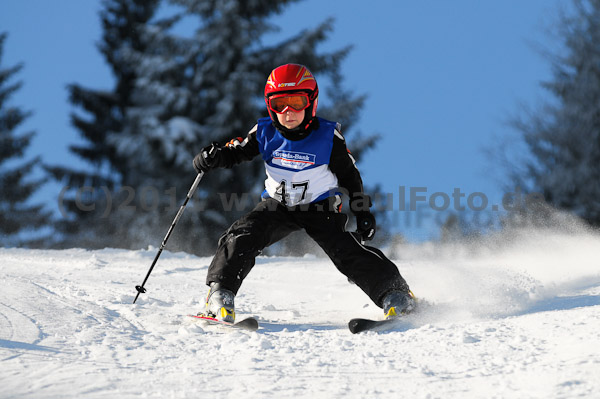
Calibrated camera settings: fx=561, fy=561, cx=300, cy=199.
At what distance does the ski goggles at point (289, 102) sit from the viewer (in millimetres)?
3592

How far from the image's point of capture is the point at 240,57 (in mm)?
16594

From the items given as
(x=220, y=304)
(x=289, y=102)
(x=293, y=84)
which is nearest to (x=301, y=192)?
(x=289, y=102)

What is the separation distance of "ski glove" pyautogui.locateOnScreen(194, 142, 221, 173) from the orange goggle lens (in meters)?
0.50

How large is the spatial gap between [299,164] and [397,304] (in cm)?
110

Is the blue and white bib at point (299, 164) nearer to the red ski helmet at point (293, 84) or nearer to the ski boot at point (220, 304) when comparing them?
the red ski helmet at point (293, 84)

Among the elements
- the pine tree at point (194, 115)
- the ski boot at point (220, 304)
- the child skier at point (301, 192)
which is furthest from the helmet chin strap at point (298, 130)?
the pine tree at point (194, 115)

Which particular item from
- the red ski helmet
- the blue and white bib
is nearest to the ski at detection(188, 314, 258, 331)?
the blue and white bib

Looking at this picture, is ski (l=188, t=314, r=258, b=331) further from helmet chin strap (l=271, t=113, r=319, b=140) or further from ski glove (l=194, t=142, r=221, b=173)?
helmet chin strap (l=271, t=113, r=319, b=140)

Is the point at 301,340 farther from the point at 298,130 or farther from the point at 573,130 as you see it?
the point at 573,130

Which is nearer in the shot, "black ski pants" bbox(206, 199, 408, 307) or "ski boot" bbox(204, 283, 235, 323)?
"ski boot" bbox(204, 283, 235, 323)

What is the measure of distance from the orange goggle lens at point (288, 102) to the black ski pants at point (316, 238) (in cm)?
63

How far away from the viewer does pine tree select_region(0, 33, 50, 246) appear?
64.5 feet

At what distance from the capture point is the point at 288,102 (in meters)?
3.60

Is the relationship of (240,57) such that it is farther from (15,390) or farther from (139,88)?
(15,390)
